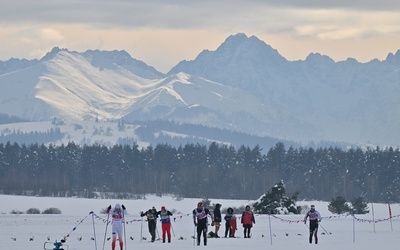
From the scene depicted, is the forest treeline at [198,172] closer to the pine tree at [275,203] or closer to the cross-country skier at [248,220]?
the pine tree at [275,203]

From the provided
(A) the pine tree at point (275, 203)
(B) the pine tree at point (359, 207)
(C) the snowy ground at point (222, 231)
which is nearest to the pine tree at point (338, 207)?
(B) the pine tree at point (359, 207)

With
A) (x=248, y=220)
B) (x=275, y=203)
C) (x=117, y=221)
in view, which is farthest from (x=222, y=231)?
(x=275, y=203)

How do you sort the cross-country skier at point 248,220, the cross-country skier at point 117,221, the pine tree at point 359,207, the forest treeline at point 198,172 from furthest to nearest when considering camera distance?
the forest treeline at point 198,172 → the pine tree at point 359,207 → the cross-country skier at point 248,220 → the cross-country skier at point 117,221

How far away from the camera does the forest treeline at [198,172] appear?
142 m

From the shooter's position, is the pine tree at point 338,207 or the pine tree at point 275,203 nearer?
the pine tree at point 275,203

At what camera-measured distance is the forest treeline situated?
142m

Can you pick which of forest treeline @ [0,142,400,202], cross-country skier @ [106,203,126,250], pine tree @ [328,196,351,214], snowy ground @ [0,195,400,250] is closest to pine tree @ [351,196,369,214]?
pine tree @ [328,196,351,214]

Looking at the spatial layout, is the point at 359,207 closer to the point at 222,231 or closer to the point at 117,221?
the point at 222,231

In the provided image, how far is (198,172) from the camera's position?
15188 centimetres

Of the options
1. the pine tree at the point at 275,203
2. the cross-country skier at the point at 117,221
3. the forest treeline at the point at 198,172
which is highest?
the forest treeline at the point at 198,172

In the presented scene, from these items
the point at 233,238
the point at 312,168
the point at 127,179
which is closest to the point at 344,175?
the point at 312,168

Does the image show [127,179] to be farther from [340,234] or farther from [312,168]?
[340,234]

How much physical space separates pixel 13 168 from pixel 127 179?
1558cm

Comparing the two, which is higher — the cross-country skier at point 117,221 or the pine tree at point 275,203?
the pine tree at point 275,203
